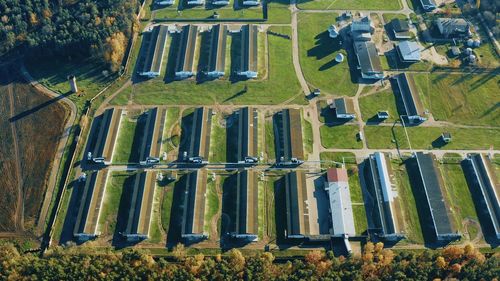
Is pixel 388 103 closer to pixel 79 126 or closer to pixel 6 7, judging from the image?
pixel 79 126

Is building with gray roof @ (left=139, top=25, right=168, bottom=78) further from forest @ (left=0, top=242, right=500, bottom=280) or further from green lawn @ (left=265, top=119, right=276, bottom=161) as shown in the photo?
forest @ (left=0, top=242, right=500, bottom=280)

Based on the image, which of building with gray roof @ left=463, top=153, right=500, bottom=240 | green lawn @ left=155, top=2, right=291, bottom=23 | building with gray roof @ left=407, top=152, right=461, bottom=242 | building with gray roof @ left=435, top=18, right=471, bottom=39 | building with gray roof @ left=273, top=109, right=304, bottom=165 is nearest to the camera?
building with gray roof @ left=407, top=152, right=461, bottom=242

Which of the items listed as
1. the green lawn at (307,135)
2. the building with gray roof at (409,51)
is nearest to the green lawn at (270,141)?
the green lawn at (307,135)

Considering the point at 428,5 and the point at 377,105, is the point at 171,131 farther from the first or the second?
the point at 428,5

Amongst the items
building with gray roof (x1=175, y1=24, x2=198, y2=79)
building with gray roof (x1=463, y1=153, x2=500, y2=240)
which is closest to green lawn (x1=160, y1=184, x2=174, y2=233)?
building with gray roof (x1=175, y1=24, x2=198, y2=79)

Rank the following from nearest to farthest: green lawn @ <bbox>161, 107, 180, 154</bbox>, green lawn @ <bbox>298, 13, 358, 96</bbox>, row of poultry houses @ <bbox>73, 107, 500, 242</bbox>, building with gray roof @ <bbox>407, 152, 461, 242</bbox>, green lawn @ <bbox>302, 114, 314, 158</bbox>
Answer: building with gray roof @ <bbox>407, 152, 461, 242</bbox> → row of poultry houses @ <bbox>73, 107, 500, 242</bbox> → green lawn @ <bbox>302, 114, 314, 158</bbox> → green lawn @ <bbox>161, 107, 180, 154</bbox> → green lawn @ <bbox>298, 13, 358, 96</bbox>

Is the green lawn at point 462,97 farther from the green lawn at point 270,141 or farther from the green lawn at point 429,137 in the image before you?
the green lawn at point 270,141

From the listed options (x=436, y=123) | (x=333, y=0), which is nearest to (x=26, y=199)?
(x=436, y=123)
